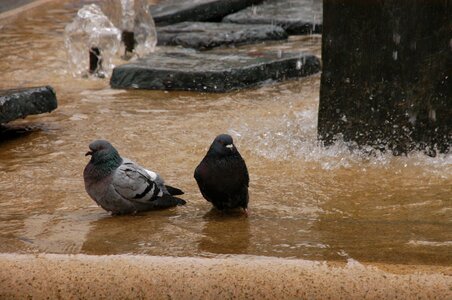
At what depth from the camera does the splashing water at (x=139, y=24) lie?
911 centimetres

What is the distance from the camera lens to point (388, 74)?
546cm

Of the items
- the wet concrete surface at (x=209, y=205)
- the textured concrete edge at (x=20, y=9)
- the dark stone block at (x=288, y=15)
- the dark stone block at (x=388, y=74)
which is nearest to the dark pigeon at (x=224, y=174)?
the wet concrete surface at (x=209, y=205)

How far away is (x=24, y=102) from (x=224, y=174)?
7.92 ft

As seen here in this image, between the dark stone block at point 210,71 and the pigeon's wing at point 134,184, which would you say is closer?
the pigeon's wing at point 134,184

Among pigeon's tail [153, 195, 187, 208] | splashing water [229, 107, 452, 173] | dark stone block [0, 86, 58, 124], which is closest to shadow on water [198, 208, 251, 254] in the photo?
pigeon's tail [153, 195, 187, 208]

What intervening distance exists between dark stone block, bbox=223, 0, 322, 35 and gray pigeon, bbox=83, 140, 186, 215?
613 centimetres

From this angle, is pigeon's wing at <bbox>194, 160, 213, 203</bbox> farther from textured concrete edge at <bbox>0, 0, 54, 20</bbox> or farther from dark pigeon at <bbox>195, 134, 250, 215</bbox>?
textured concrete edge at <bbox>0, 0, 54, 20</bbox>

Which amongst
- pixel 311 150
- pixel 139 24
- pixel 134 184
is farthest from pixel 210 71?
pixel 134 184

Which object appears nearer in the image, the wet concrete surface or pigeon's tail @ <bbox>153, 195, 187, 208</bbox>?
the wet concrete surface

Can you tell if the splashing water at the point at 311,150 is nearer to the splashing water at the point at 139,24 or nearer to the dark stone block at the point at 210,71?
the dark stone block at the point at 210,71

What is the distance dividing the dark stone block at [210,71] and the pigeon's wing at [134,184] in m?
3.27

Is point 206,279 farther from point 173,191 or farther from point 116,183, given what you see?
point 173,191

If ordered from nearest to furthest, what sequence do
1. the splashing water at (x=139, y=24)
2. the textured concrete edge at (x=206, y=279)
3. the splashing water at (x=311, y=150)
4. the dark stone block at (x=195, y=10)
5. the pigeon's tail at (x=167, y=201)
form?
1. the textured concrete edge at (x=206, y=279)
2. the pigeon's tail at (x=167, y=201)
3. the splashing water at (x=311, y=150)
4. the splashing water at (x=139, y=24)
5. the dark stone block at (x=195, y=10)

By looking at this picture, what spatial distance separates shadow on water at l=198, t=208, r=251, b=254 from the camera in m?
3.56
